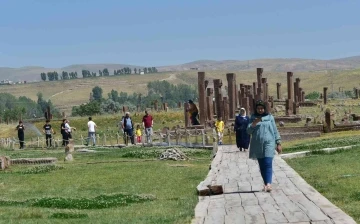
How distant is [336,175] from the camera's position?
19266mm

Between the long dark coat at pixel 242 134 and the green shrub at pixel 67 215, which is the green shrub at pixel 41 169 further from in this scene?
the green shrub at pixel 67 215

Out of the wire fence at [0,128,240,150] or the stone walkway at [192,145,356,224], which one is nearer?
the stone walkway at [192,145,356,224]

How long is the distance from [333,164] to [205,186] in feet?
25.2

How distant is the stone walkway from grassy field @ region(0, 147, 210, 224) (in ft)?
1.77

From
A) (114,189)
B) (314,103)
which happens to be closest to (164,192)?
(114,189)

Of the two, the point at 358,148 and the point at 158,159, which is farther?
the point at 158,159

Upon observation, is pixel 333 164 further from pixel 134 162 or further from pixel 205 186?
pixel 134 162

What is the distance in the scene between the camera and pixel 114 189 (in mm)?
20156

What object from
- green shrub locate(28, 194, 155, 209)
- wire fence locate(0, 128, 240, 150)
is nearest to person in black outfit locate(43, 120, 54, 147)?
wire fence locate(0, 128, 240, 150)

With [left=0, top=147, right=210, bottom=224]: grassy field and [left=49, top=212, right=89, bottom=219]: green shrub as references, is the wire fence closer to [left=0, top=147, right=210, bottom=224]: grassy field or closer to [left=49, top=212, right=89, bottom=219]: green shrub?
[left=0, top=147, right=210, bottom=224]: grassy field

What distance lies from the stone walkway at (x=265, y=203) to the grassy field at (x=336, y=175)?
0.49 m

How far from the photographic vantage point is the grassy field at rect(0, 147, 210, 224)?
14469 millimetres

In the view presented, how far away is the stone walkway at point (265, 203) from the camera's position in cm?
1165

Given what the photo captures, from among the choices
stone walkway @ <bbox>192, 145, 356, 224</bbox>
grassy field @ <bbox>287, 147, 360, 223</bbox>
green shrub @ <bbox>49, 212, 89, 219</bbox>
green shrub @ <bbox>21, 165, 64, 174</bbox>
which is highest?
stone walkway @ <bbox>192, 145, 356, 224</bbox>
